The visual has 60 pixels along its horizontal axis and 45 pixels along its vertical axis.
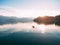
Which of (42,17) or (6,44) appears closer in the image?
(6,44)

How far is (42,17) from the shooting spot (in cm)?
18775

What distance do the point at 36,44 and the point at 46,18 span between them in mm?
148098

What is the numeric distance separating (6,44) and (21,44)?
4.99 metres

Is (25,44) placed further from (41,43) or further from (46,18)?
(46,18)

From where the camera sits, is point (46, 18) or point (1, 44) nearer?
point (1, 44)

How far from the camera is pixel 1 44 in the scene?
34844 millimetres

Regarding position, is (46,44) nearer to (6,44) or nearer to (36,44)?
(36,44)

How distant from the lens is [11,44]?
114ft

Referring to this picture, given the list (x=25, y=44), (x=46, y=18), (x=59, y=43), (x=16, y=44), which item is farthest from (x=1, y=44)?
(x=46, y=18)

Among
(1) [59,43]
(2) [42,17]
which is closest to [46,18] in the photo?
(2) [42,17]

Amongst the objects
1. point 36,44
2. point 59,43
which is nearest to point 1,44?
point 36,44

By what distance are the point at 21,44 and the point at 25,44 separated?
132cm

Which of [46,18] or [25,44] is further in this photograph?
[46,18]

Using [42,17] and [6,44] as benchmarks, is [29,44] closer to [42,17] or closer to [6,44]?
[6,44]
